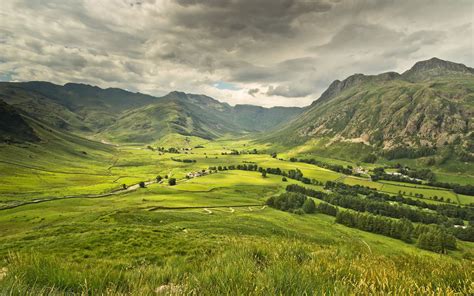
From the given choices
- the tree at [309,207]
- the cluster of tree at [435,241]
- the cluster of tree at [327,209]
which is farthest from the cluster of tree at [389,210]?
the cluster of tree at [435,241]

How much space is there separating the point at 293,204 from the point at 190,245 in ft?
347

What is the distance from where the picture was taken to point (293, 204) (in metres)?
126

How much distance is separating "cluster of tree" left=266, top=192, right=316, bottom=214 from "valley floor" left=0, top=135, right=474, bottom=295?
5360 millimetres

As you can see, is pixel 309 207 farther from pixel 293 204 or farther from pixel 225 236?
pixel 225 236

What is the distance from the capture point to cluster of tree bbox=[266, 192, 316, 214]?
12089cm

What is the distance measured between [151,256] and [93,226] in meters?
28.0

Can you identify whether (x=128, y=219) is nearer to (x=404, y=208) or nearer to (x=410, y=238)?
(x=410, y=238)

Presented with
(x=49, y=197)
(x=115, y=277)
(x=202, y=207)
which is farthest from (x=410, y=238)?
(x=49, y=197)

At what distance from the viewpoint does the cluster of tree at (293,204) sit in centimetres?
12089

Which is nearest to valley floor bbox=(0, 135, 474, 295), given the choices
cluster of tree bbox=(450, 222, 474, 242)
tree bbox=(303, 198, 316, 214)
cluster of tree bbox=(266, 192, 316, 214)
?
cluster of tree bbox=(266, 192, 316, 214)

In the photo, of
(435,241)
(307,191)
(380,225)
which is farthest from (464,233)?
(307,191)

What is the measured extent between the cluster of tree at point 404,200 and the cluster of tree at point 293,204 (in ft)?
177

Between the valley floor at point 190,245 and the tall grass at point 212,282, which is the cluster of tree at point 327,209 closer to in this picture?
the valley floor at point 190,245

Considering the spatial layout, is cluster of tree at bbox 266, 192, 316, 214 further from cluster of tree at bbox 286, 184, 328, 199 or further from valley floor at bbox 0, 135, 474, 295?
cluster of tree at bbox 286, 184, 328, 199
